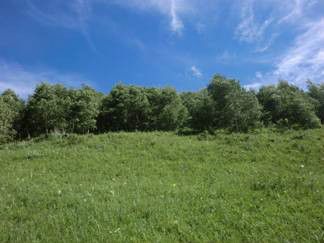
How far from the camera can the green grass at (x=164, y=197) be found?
5.62 metres

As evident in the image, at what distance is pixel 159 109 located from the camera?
42281 millimetres

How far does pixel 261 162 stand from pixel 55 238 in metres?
9.98

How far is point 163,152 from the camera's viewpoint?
612 inches

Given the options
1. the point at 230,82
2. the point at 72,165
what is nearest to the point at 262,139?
the point at 230,82

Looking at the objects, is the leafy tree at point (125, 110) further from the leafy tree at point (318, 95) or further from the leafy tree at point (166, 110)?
the leafy tree at point (318, 95)

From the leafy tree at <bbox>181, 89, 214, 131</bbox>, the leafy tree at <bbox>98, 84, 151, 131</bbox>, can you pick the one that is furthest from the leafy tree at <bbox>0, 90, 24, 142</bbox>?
the leafy tree at <bbox>181, 89, 214, 131</bbox>

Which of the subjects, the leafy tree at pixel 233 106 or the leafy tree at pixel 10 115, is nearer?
the leafy tree at pixel 233 106

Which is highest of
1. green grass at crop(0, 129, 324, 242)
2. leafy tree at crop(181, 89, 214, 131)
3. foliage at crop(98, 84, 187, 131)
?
foliage at crop(98, 84, 187, 131)

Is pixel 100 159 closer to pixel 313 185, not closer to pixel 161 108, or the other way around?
pixel 313 185

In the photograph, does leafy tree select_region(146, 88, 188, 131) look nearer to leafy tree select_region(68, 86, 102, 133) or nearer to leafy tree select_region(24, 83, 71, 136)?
leafy tree select_region(68, 86, 102, 133)

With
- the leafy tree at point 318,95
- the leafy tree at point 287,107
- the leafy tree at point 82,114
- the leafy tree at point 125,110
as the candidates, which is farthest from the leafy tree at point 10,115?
the leafy tree at point 318,95

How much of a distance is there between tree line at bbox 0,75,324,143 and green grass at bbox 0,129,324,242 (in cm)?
982

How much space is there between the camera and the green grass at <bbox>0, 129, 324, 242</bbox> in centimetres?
562

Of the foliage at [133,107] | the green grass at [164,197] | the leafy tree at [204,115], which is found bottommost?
the green grass at [164,197]
